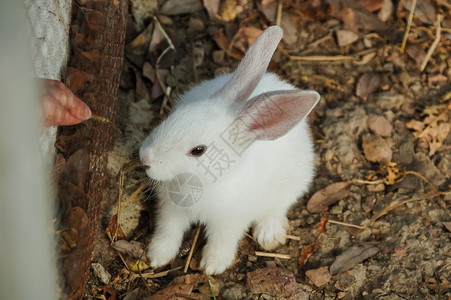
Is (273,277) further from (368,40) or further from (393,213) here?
(368,40)

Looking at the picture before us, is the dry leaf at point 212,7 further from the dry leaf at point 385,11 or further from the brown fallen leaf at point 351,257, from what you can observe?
the brown fallen leaf at point 351,257

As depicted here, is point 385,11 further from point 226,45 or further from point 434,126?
point 226,45

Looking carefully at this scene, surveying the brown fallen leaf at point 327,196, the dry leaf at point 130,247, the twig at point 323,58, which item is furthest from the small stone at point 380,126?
the dry leaf at point 130,247

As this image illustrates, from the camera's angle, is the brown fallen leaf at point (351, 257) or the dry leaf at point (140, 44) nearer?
the brown fallen leaf at point (351, 257)

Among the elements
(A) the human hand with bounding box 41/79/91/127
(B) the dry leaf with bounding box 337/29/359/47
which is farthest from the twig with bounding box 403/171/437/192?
(A) the human hand with bounding box 41/79/91/127

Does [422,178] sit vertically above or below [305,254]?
above

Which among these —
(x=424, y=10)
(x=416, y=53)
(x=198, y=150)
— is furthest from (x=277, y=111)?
(x=424, y=10)
